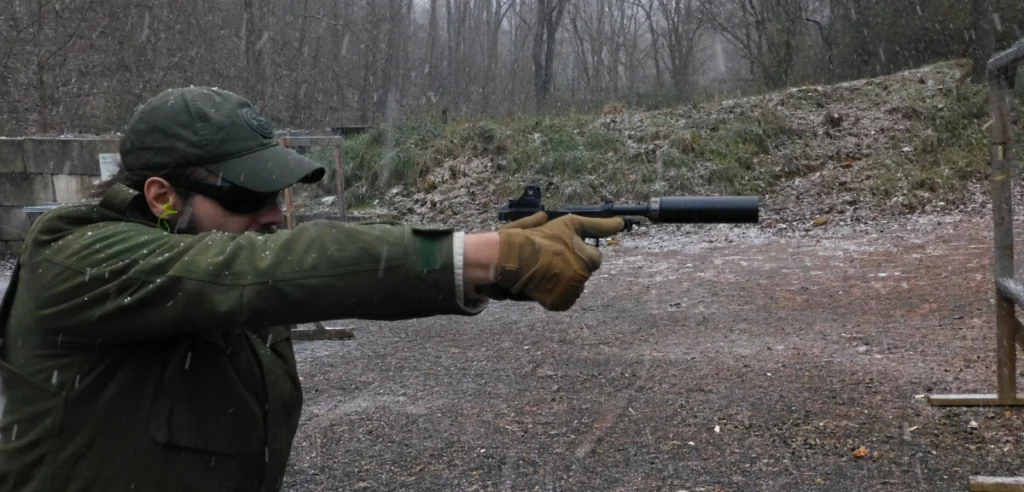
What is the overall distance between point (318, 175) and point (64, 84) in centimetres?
1946

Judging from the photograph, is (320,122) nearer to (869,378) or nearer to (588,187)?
(588,187)

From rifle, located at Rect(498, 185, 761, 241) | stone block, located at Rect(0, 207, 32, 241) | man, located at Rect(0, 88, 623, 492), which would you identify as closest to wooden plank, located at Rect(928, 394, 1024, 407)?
rifle, located at Rect(498, 185, 761, 241)

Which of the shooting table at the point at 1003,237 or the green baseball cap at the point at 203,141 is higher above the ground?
the green baseball cap at the point at 203,141

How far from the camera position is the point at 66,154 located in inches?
469

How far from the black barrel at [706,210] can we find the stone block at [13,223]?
12.4 m

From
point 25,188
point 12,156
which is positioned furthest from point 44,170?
point 12,156

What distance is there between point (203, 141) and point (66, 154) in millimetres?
11706

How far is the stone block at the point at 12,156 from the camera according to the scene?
1213 centimetres

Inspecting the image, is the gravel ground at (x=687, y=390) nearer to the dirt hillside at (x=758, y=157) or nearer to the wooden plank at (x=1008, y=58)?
the wooden plank at (x=1008, y=58)

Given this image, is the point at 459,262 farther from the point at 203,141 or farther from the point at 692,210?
the point at 692,210

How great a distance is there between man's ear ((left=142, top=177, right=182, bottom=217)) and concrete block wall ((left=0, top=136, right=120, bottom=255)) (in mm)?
11146

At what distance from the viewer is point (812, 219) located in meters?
12.7

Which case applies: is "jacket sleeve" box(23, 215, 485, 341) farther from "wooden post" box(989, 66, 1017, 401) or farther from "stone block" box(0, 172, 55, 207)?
"stone block" box(0, 172, 55, 207)

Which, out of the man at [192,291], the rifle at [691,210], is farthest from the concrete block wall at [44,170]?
the man at [192,291]
